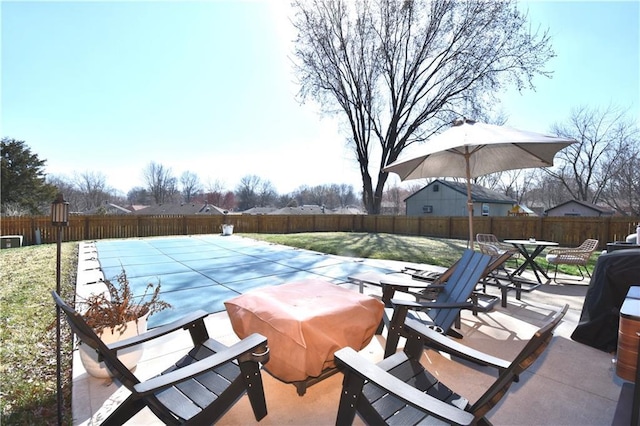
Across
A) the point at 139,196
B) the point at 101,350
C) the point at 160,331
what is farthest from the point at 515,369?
the point at 139,196

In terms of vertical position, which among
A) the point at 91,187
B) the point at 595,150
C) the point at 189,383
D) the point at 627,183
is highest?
the point at 595,150

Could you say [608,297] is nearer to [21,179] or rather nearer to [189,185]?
[21,179]

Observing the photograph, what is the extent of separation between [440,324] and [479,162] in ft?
11.7

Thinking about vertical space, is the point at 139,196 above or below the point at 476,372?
above

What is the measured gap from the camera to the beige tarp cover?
1937 millimetres

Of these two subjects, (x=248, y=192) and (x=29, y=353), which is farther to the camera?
(x=248, y=192)

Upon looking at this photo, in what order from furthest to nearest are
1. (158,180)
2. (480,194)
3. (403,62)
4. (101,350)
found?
(158,180) < (480,194) < (403,62) < (101,350)

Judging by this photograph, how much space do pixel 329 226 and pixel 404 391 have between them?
64.7 feet

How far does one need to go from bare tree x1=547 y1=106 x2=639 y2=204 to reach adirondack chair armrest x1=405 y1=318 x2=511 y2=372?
25551 mm

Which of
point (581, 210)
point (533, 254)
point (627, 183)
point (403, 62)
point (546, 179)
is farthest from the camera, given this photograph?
point (546, 179)

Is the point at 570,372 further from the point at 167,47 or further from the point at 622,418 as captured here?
the point at 167,47

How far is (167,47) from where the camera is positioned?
8023mm

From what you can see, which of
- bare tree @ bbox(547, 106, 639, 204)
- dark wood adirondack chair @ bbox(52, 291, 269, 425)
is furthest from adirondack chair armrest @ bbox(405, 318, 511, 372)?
bare tree @ bbox(547, 106, 639, 204)

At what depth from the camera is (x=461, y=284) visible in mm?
3166
